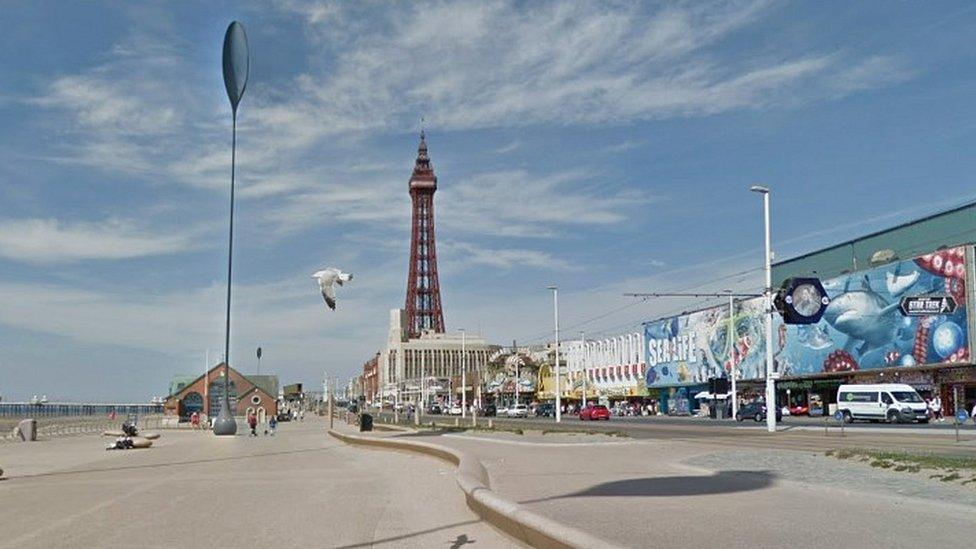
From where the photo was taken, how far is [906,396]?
49.5 metres

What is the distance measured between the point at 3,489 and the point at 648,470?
39.1 feet

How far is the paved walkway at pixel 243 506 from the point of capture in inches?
428

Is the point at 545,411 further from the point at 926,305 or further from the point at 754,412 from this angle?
the point at 926,305

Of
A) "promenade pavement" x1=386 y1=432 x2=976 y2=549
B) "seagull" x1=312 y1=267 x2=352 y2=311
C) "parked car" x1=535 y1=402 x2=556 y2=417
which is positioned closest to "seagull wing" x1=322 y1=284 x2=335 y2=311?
"seagull" x1=312 y1=267 x2=352 y2=311

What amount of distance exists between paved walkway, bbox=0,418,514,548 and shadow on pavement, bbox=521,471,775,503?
193cm

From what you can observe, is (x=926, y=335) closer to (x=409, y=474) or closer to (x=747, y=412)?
(x=747, y=412)

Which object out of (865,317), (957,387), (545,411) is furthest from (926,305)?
(545,411)

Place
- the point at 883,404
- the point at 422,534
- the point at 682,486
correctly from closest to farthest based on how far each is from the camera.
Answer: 1. the point at 422,534
2. the point at 682,486
3. the point at 883,404

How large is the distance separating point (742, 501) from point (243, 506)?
7.09 meters

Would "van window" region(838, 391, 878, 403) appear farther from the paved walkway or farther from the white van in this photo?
the paved walkway

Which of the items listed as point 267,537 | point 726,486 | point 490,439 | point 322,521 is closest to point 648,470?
point 726,486

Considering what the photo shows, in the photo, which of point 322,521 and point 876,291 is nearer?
point 322,521

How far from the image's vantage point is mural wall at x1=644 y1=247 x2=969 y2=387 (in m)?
54.1

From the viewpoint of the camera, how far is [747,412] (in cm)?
5872
